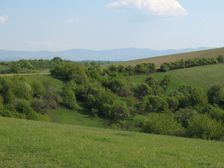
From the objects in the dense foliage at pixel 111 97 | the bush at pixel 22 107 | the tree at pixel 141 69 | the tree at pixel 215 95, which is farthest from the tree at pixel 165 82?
the bush at pixel 22 107

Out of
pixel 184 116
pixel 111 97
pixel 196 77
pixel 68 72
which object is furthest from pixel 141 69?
pixel 184 116

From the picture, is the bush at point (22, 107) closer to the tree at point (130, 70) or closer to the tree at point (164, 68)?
the tree at point (130, 70)

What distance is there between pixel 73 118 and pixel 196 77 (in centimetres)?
4099

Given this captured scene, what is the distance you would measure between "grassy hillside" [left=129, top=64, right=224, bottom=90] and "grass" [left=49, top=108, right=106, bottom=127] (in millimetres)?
27012

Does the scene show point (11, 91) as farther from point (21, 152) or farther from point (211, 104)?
point (21, 152)

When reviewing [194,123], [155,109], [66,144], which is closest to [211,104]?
[155,109]

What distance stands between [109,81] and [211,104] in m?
27.7

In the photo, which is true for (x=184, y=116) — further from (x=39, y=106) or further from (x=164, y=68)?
(x=164, y=68)

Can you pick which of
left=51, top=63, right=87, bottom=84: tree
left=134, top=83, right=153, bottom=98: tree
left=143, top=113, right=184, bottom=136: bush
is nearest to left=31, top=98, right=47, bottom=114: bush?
left=51, top=63, right=87, bottom=84: tree

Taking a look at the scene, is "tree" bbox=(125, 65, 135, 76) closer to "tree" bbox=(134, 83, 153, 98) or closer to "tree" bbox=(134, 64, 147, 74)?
"tree" bbox=(134, 64, 147, 74)

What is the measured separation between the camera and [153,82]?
108562 mm

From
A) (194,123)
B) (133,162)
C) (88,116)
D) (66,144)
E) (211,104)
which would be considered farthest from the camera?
(211,104)

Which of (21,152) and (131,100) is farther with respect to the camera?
(131,100)

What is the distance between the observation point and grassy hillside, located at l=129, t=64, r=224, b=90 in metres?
108
